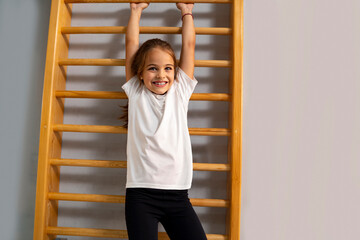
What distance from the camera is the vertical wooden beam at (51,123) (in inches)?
42.1

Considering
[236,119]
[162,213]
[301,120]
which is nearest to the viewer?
[162,213]

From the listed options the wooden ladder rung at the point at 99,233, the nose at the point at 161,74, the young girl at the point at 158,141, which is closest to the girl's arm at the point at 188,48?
the young girl at the point at 158,141

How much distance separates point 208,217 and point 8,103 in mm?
988

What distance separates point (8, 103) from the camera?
1260 millimetres

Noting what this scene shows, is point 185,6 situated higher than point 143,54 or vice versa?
point 185,6

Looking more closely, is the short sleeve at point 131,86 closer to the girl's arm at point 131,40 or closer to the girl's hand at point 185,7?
the girl's arm at point 131,40

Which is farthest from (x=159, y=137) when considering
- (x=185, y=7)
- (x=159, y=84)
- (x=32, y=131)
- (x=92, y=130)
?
(x=32, y=131)

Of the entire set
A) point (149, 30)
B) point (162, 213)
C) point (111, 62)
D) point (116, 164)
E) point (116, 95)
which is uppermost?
point (149, 30)

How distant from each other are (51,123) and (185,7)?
683mm

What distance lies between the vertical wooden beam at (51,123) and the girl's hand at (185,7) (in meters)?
0.47

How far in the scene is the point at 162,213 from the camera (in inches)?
37.8

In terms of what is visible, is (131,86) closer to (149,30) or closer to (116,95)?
(116,95)

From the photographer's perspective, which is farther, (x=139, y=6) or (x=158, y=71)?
(x=139, y=6)

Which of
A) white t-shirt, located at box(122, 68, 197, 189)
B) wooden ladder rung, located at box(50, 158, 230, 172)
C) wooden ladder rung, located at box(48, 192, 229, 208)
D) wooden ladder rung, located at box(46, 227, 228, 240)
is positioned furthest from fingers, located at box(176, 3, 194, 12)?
wooden ladder rung, located at box(46, 227, 228, 240)
